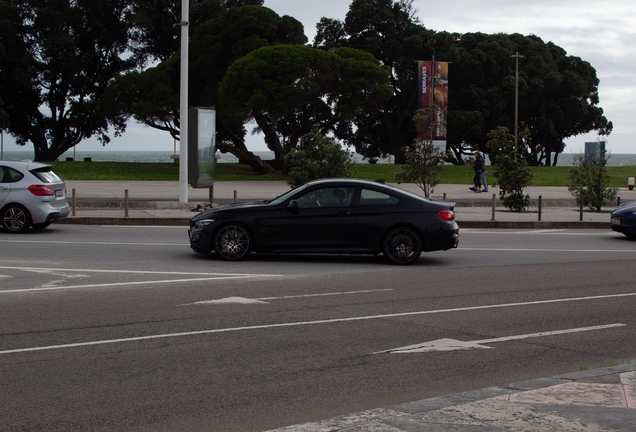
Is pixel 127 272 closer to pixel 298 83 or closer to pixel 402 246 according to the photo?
pixel 402 246

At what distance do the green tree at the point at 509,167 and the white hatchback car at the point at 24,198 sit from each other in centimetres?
Result: 1405

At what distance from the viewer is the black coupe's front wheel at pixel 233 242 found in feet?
38.2

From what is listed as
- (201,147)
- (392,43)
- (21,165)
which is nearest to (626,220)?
(201,147)

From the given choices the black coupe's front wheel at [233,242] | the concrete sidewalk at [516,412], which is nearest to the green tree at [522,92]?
the black coupe's front wheel at [233,242]

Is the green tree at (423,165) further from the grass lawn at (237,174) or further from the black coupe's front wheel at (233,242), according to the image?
the grass lawn at (237,174)

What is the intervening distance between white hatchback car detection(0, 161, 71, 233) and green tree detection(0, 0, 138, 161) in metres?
40.0

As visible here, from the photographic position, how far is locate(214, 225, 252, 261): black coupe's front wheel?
1163 cm

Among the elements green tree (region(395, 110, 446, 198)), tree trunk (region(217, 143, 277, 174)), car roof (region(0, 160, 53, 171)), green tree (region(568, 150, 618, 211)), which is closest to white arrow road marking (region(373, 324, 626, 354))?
car roof (region(0, 160, 53, 171))

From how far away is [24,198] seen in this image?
15031mm

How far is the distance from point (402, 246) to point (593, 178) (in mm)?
15479

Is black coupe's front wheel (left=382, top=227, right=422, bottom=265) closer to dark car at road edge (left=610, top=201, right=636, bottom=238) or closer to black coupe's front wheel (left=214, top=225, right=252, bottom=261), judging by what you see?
black coupe's front wheel (left=214, top=225, right=252, bottom=261)

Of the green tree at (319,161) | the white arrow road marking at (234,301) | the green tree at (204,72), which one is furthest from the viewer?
the green tree at (204,72)

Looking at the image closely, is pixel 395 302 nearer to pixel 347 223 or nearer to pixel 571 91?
pixel 347 223

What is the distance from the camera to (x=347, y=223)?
1155 centimetres
